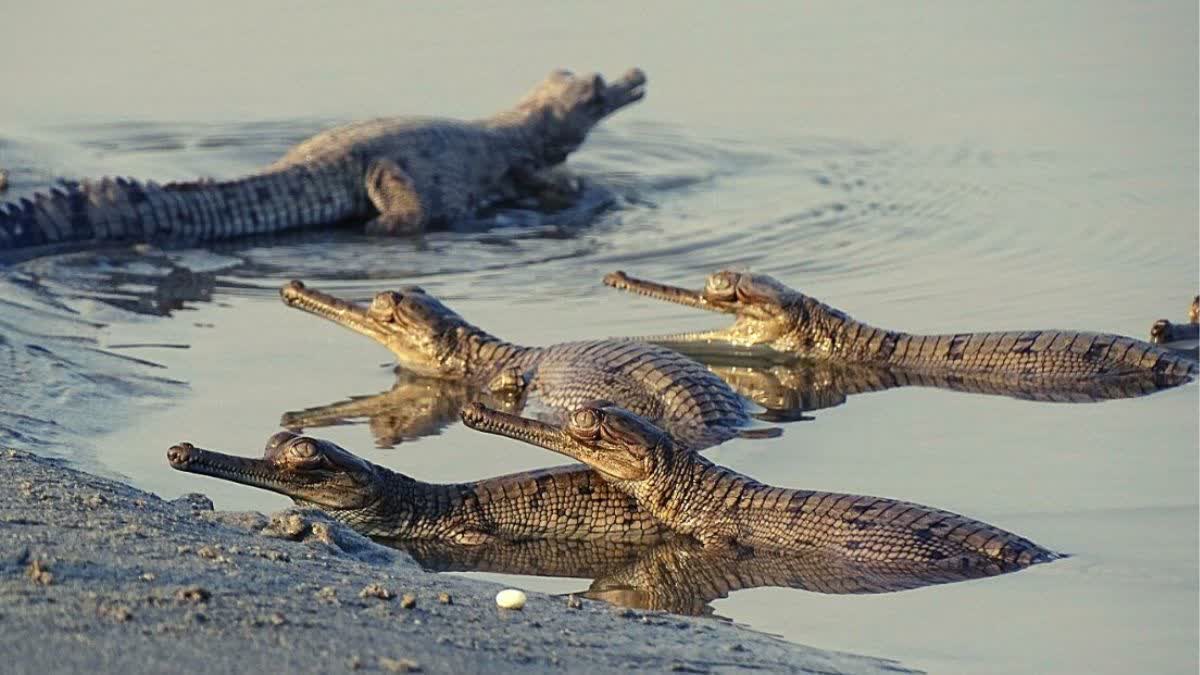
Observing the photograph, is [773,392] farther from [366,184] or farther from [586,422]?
[366,184]

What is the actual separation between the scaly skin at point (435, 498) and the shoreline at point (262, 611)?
42 cm

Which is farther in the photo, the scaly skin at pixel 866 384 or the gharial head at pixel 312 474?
the scaly skin at pixel 866 384

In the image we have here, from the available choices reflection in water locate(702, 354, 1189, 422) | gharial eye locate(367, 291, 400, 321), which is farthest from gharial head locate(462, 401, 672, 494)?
gharial eye locate(367, 291, 400, 321)

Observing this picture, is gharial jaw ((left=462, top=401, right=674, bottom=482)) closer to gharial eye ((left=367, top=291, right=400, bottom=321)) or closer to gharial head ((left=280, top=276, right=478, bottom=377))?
gharial head ((left=280, top=276, right=478, bottom=377))

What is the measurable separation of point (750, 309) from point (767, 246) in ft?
6.66

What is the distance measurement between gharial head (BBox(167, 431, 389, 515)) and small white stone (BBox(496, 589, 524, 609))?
1312 mm

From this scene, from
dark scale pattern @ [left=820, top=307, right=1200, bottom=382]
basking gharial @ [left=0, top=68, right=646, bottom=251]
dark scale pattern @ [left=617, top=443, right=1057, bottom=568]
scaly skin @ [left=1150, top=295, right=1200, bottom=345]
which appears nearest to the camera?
dark scale pattern @ [left=617, top=443, right=1057, bottom=568]

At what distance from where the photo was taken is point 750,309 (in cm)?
1031

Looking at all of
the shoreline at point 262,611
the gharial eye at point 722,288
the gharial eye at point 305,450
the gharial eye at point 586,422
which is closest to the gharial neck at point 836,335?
the gharial eye at point 722,288

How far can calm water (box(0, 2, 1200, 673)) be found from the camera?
7.26 metres

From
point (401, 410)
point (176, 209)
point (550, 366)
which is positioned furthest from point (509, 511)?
point (176, 209)

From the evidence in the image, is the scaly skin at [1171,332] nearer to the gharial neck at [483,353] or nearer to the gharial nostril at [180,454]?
the gharial neck at [483,353]

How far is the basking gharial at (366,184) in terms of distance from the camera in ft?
40.7

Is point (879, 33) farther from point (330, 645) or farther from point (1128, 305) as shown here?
point (330, 645)
